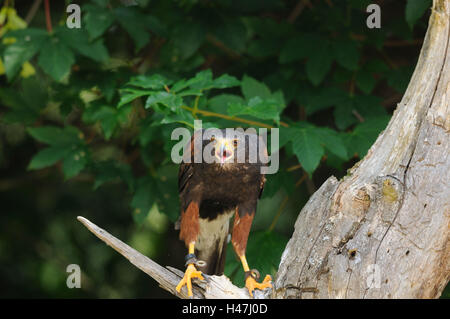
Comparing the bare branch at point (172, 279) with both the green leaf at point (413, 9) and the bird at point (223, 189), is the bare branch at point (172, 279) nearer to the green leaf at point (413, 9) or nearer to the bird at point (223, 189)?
the bird at point (223, 189)

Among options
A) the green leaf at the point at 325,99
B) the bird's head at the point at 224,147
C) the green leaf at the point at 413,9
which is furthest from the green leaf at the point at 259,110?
the green leaf at the point at 413,9

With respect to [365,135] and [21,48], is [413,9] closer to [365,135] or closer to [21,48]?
[365,135]

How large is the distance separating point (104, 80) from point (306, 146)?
1646mm

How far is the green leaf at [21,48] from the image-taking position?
388cm

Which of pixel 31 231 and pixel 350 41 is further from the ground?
pixel 350 41

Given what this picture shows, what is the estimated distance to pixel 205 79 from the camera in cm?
360

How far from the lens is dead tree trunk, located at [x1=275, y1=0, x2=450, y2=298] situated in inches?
98.9

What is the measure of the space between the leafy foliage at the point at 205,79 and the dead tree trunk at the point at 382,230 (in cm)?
86

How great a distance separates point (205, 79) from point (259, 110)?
45 cm

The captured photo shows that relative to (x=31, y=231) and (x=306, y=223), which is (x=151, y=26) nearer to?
(x=306, y=223)

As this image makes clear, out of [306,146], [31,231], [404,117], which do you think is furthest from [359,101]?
[31,231]

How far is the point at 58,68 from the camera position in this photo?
3.87 metres

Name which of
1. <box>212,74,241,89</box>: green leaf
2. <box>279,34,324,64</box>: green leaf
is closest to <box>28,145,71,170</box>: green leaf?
<box>212,74,241,89</box>: green leaf

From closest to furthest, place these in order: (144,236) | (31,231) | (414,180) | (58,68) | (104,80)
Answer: (414,180), (58,68), (104,80), (144,236), (31,231)
